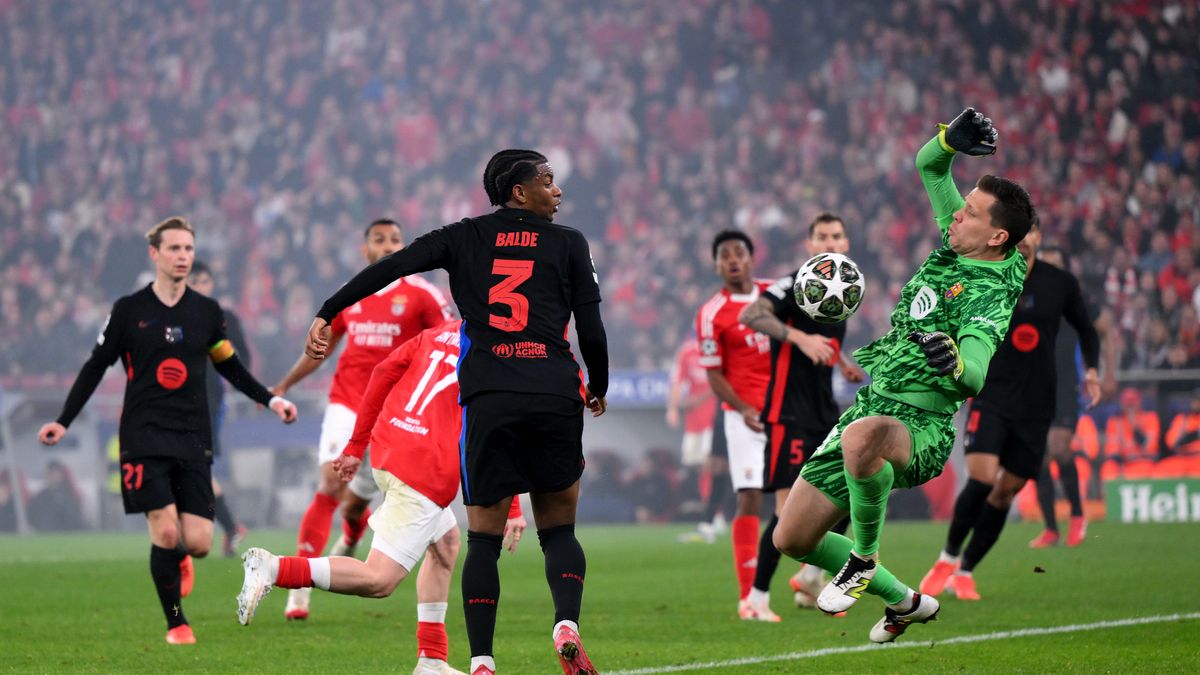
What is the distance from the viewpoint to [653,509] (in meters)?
19.9

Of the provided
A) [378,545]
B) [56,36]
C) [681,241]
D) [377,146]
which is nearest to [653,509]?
[681,241]

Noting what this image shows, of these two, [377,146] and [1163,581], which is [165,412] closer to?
[1163,581]

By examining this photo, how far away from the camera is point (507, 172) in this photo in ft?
18.7

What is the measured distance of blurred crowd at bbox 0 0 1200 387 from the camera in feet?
71.7

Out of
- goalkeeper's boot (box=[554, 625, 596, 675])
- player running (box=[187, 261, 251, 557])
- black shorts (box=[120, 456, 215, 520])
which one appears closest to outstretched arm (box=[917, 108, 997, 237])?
goalkeeper's boot (box=[554, 625, 596, 675])

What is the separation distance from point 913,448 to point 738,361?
3767mm

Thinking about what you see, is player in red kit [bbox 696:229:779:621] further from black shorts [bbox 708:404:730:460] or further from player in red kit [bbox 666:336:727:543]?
player in red kit [bbox 666:336:727:543]

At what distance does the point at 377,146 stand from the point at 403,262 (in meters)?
24.2

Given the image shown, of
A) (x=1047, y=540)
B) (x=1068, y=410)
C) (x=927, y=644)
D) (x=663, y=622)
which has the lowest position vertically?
(x=1047, y=540)

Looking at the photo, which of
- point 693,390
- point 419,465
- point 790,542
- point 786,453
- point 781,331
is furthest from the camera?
point 693,390

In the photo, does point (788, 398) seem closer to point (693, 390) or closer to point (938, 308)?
point (938, 308)

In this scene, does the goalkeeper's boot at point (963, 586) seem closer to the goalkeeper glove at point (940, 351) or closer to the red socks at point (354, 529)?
the red socks at point (354, 529)

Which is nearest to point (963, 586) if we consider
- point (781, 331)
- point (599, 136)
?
point (781, 331)

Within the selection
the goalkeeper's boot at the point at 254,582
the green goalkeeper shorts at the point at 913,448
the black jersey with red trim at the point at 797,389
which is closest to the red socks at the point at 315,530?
Result: the black jersey with red trim at the point at 797,389
